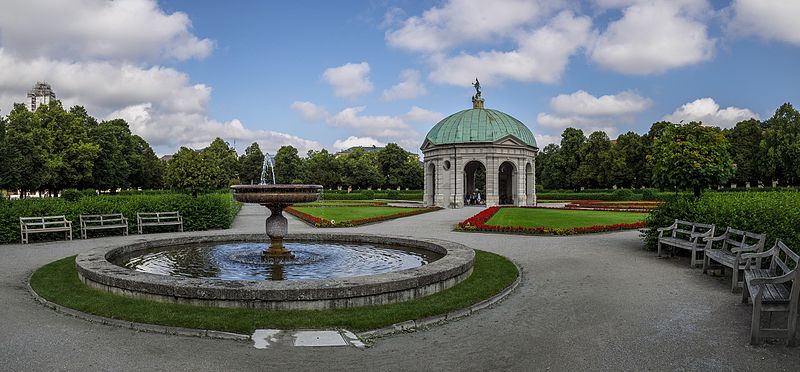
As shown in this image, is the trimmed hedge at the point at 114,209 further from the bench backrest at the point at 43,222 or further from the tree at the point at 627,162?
the tree at the point at 627,162

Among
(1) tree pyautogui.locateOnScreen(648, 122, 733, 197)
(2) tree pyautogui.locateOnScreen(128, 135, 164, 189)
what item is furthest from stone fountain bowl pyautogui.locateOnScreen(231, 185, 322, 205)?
(2) tree pyautogui.locateOnScreen(128, 135, 164, 189)

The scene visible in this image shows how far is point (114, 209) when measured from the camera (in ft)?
65.8

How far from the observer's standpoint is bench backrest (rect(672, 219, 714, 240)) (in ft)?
42.3

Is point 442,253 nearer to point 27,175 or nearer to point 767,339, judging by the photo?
point 767,339

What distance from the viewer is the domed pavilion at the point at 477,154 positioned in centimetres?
4734

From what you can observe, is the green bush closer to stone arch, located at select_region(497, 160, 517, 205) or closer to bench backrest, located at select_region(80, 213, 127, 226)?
stone arch, located at select_region(497, 160, 517, 205)

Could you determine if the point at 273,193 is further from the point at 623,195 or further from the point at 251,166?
the point at 251,166

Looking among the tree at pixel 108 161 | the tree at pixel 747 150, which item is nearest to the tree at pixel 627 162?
the tree at pixel 747 150

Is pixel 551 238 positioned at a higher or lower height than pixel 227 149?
lower

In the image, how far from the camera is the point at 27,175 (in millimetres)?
43688

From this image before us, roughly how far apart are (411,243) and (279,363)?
9.01 metres

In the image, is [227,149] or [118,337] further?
[227,149]

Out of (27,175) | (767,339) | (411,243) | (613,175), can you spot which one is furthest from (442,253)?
(613,175)

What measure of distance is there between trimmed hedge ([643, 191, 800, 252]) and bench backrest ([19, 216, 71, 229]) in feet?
62.9
